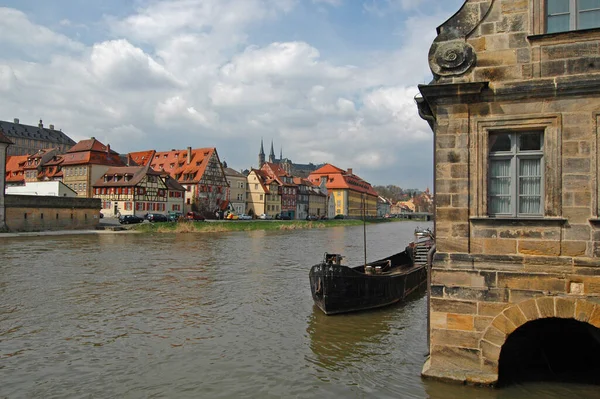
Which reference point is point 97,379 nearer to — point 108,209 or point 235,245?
point 235,245

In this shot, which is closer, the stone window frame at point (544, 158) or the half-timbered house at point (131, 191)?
the stone window frame at point (544, 158)

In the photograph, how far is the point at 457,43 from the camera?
780cm

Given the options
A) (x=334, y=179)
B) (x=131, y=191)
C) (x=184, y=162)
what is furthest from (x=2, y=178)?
(x=334, y=179)

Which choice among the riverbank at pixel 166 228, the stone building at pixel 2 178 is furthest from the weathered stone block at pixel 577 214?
the stone building at pixel 2 178

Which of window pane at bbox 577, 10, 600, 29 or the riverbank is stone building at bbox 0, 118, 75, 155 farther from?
window pane at bbox 577, 10, 600, 29

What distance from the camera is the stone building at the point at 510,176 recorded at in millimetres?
7125

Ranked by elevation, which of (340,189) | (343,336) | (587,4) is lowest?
(343,336)

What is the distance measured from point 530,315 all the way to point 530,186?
1.96 m

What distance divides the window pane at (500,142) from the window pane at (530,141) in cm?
18

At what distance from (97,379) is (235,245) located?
92.7 feet

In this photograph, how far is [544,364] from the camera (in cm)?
926

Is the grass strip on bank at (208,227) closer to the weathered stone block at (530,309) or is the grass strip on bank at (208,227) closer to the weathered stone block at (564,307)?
the weathered stone block at (530,309)

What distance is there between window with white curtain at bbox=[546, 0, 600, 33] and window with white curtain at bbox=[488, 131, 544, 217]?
1623 millimetres

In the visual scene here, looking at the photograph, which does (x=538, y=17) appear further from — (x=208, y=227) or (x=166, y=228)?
(x=208, y=227)
